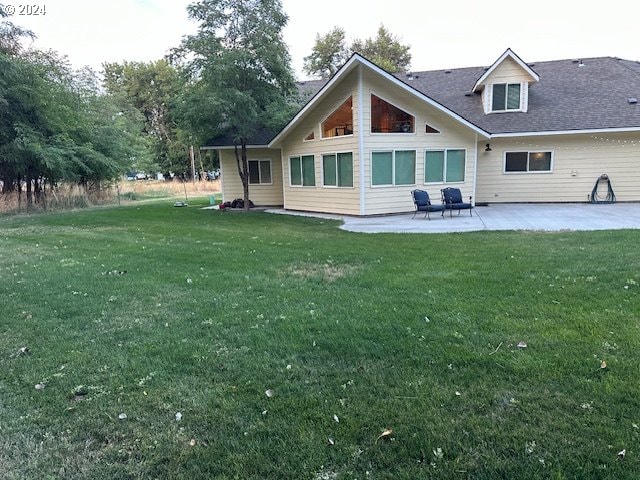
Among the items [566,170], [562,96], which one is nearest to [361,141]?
[566,170]

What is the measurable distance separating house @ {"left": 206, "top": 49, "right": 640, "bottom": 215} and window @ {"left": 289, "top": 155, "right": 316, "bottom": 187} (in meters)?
0.03

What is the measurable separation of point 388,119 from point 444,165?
2.35m

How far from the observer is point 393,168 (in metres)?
12.7

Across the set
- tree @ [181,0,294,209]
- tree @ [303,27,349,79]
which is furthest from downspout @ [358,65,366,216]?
tree @ [303,27,349,79]

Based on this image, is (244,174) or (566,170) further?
(244,174)

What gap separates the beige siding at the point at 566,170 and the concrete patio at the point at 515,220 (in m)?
1.06

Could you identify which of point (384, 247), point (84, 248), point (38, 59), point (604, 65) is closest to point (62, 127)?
point (38, 59)

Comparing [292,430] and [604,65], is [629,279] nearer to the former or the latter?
[292,430]

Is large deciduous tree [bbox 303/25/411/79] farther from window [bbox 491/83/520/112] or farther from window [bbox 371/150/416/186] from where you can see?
window [bbox 371/150/416/186]

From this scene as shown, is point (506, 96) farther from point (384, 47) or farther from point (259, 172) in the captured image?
point (384, 47)

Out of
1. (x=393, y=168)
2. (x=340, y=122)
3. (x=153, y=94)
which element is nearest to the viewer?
(x=393, y=168)

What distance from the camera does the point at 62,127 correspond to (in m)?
15.8

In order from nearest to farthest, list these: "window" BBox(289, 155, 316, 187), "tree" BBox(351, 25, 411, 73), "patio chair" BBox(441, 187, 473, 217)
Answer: "patio chair" BBox(441, 187, 473, 217)
"window" BBox(289, 155, 316, 187)
"tree" BBox(351, 25, 411, 73)

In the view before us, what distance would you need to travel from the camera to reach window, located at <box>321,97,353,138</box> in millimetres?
12516
